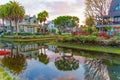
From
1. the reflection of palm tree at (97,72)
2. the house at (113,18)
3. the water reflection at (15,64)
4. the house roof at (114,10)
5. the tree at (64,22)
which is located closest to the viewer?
the reflection of palm tree at (97,72)

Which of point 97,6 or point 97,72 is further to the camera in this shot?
point 97,6

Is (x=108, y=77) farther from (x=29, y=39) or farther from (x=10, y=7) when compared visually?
(x=10, y=7)

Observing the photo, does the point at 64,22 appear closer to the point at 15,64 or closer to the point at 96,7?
the point at 96,7

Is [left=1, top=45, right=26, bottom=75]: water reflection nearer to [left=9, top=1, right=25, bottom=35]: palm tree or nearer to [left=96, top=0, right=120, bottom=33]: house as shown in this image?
[left=96, top=0, right=120, bottom=33]: house

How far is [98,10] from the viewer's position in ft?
198

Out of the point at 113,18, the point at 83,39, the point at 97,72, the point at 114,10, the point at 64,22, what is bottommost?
the point at 97,72

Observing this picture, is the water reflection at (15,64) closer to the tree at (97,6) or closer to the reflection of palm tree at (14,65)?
the reflection of palm tree at (14,65)

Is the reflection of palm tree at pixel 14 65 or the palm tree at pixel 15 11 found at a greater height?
the palm tree at pixel 15 11

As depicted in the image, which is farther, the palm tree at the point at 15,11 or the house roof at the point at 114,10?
the palm tree at the point at 15,11

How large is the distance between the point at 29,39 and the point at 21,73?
42.5 m

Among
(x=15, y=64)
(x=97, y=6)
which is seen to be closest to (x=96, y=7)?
(x=97, y=6)

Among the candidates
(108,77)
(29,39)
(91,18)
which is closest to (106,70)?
(108,77)

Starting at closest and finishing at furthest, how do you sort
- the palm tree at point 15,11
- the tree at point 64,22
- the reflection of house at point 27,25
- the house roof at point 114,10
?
the house roof at point 114,10
the palm tree at point 15,11
the reflection of house at point 27,25
the tree at point 64,22

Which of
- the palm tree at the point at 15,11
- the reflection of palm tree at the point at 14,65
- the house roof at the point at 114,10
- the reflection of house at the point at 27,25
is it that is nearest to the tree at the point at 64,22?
the reflection of house at the point at 27,25
